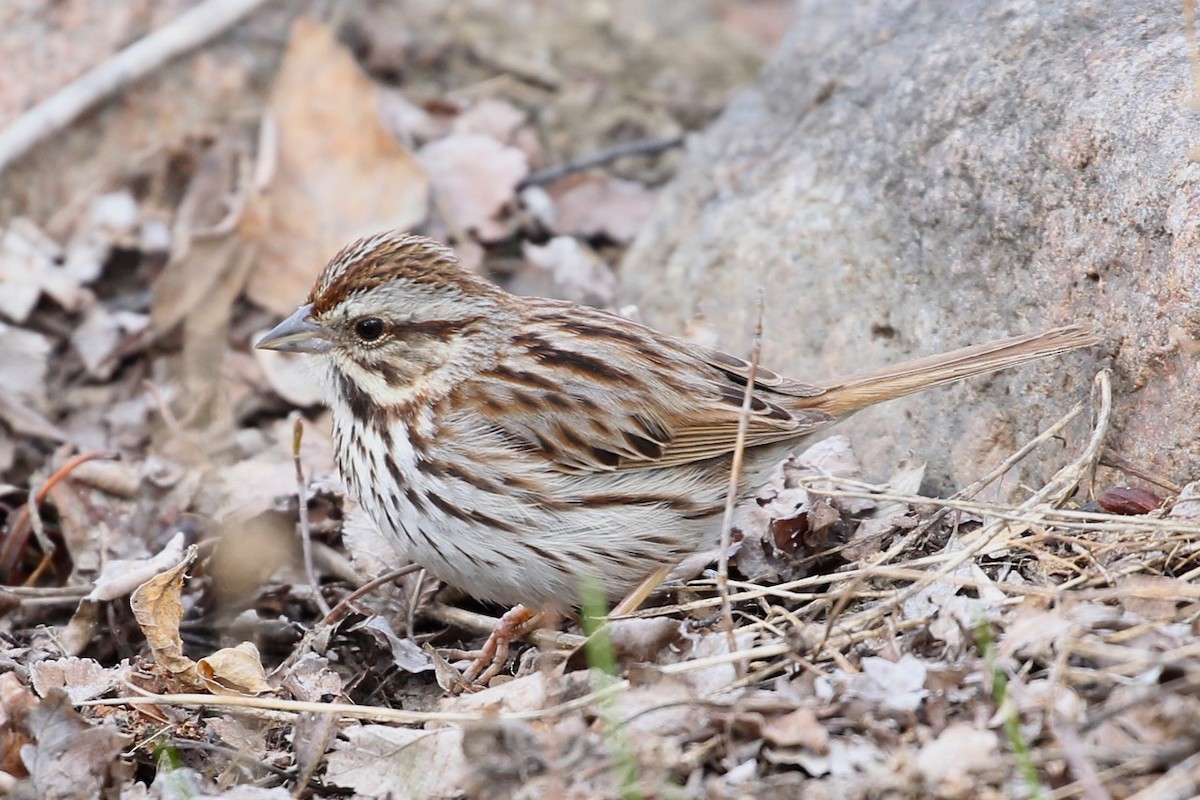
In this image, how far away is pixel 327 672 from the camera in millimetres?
Result: 4617

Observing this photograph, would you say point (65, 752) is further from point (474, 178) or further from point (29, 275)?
point (474, 178)

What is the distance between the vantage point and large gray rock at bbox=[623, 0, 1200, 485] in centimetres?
451

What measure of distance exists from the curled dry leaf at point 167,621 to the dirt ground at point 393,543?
0.5 inches

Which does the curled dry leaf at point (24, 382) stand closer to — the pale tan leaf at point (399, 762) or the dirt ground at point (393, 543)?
the dirt ground at point (393, 543)

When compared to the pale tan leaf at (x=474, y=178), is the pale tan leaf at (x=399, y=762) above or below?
below

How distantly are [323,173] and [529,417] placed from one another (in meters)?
3.05

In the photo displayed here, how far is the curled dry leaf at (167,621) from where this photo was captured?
4.44m

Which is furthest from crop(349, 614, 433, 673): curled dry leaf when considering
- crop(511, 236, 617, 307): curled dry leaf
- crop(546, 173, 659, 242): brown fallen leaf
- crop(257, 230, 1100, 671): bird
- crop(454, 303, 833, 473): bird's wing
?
crop(546, 173, 659, 242): brown fallen leaf

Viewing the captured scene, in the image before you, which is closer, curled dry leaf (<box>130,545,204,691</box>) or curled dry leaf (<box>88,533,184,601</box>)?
curled dry leaf (<box>130,545,204,691</box>)

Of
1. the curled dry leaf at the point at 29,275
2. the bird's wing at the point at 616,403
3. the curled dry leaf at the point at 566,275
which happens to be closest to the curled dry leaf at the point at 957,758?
the bird's wing at the point at 616,403

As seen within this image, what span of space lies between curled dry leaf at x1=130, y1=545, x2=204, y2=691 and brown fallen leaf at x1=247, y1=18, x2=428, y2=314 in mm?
2546

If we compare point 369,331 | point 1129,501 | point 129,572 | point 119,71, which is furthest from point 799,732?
point 119,71

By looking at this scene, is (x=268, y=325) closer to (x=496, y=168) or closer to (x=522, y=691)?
Result: (x=496, y=168)

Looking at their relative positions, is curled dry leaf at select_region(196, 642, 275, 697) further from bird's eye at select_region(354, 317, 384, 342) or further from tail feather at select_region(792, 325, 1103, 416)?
tail feather at select_region(792, 325, 1103, 416)
